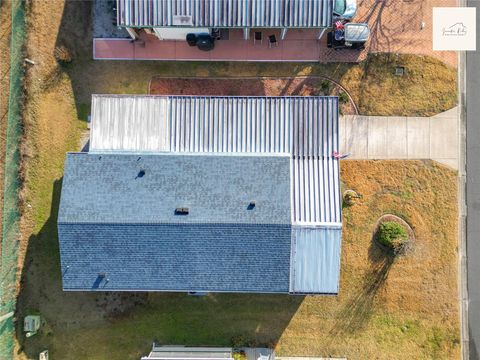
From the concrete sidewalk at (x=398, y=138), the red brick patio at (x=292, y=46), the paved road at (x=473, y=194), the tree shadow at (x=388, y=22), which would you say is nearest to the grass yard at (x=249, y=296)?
the concrete sidewalk at (x=398, y=138)

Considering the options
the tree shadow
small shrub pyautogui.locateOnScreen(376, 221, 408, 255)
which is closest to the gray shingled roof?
small shrub pyautogui.locateOnScreen(376, 221, 408, 255)

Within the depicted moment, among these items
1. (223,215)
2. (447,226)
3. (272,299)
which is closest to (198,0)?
(223,215)

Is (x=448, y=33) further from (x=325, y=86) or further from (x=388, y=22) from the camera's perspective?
(x=325, y=86)

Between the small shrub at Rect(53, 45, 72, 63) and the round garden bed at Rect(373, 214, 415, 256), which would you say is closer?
the round garden bed at Rect(373, 214, 415, 256)

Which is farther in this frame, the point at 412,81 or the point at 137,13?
the point at 412,81

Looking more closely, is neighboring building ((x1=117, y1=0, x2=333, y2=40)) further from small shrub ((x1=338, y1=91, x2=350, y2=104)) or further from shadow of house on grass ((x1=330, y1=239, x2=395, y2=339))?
shadow of house on grass ((x1=330, y1=239, x2=395, y2=339))

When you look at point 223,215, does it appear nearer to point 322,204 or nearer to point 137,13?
point 322,204
